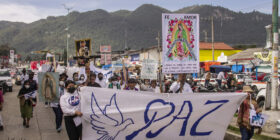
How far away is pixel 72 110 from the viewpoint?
651cm

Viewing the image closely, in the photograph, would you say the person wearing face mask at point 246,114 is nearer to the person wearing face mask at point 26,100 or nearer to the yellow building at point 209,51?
the person wearing face mask at point 26,100

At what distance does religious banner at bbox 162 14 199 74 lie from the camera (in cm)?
797

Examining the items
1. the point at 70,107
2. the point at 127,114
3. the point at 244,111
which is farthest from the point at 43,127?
the point at 244,111

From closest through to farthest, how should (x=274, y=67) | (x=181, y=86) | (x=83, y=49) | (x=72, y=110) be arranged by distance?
(x=72, y=110) < (x=181, y=86) < (x=274, y=67) < (x=83, y=49)

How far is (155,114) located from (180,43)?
92.4 inches

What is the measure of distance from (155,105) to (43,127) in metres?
5.42

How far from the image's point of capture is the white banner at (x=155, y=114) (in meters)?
6.28

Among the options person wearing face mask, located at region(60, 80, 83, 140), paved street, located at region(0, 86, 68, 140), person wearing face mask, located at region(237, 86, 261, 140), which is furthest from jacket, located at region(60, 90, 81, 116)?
person wearing face mask, located at region(237, 86, 261, 140)

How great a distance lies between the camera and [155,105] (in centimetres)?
639

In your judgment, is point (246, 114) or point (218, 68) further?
point (218, 68)

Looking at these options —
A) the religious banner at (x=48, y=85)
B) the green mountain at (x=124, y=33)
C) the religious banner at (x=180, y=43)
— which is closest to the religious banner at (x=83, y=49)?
the religious banner at (x=48, y=85)

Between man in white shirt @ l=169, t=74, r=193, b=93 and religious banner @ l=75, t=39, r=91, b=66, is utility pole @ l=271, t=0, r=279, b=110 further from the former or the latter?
religious banner @ l=75, t=39, r=91, b=66

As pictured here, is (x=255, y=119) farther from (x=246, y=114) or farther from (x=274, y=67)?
(x=274, y=67)

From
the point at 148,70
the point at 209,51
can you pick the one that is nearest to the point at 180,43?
the point at 148,70
